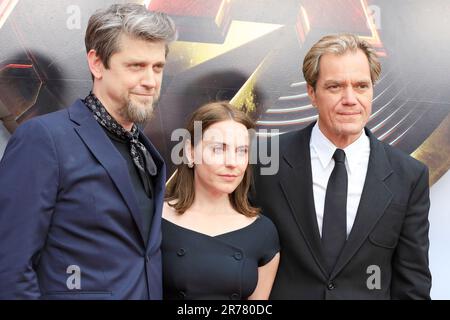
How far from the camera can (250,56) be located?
3576 millimetres

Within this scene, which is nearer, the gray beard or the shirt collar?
the gray beard

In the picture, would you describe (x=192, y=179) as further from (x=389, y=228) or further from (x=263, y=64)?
(x=263, y=64)

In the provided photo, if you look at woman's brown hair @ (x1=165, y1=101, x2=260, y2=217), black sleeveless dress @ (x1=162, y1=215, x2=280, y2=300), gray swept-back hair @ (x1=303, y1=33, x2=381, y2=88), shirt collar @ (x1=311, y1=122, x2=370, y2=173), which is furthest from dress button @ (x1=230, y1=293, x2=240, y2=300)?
gray swept-back hair @ (x1=303, y1=33, x2=381, y2=88)

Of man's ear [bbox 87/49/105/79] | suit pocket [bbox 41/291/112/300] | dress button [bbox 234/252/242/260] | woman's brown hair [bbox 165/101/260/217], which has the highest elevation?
man's ear [bbox 87/49/105/79]

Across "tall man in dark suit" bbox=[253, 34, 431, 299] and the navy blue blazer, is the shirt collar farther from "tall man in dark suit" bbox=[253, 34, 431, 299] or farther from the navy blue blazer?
the navy blue blazer

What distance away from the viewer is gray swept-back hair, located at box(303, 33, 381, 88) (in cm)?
286

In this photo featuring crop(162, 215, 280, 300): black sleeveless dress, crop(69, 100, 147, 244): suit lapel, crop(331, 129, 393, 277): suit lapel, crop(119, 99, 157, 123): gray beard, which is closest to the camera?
crop(69, 100, 147, 244): suit lapel

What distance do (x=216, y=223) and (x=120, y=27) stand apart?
92cm

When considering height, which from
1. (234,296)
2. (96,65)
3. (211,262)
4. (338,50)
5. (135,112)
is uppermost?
(338,50)

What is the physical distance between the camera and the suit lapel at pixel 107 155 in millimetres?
2334

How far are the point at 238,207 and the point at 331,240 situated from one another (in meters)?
0.43

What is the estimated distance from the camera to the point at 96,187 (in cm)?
229

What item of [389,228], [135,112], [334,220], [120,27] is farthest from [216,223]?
[120,27]
